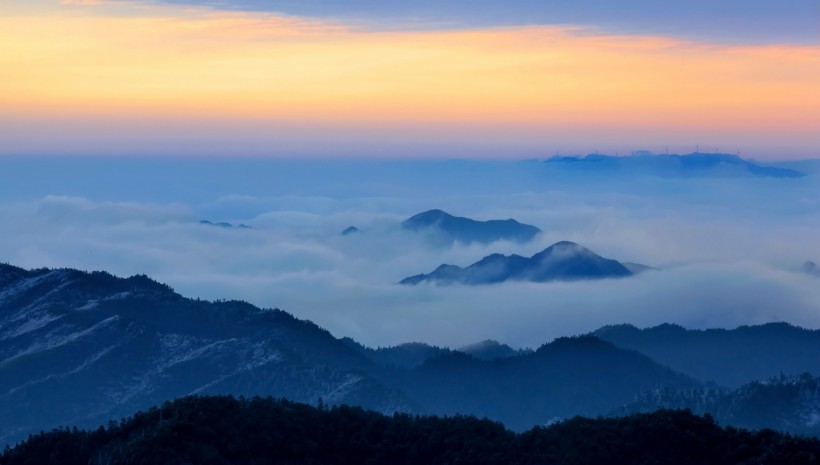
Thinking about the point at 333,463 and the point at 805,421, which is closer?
the point at 333,463

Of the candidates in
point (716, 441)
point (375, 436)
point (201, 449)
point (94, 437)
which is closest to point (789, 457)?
point (716, 441)

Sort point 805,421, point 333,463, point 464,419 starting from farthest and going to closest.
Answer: point 805,421 < point 464,419 < point 333,463

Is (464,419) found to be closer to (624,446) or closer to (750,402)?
(624,446)

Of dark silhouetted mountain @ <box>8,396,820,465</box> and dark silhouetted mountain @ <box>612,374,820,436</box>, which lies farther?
dark silhouetted mountain @ <box>612,374,820,436</box>

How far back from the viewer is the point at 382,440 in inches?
4370

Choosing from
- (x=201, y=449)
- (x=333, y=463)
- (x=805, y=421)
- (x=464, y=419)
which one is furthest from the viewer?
(x=805, y=421)

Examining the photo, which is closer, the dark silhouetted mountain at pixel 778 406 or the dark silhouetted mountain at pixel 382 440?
the dark silhouetted mountain at pixel 382 440

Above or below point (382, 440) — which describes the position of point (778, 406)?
above

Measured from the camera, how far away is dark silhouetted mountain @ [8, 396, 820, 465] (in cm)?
10275

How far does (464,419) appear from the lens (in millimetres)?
115250

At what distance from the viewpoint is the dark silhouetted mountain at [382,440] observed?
102750 millimetres

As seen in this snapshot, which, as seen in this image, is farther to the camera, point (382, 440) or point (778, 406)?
point (778, 406)

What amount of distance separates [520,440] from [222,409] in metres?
20.1

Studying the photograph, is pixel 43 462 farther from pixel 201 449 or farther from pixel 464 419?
pixel 464 419
